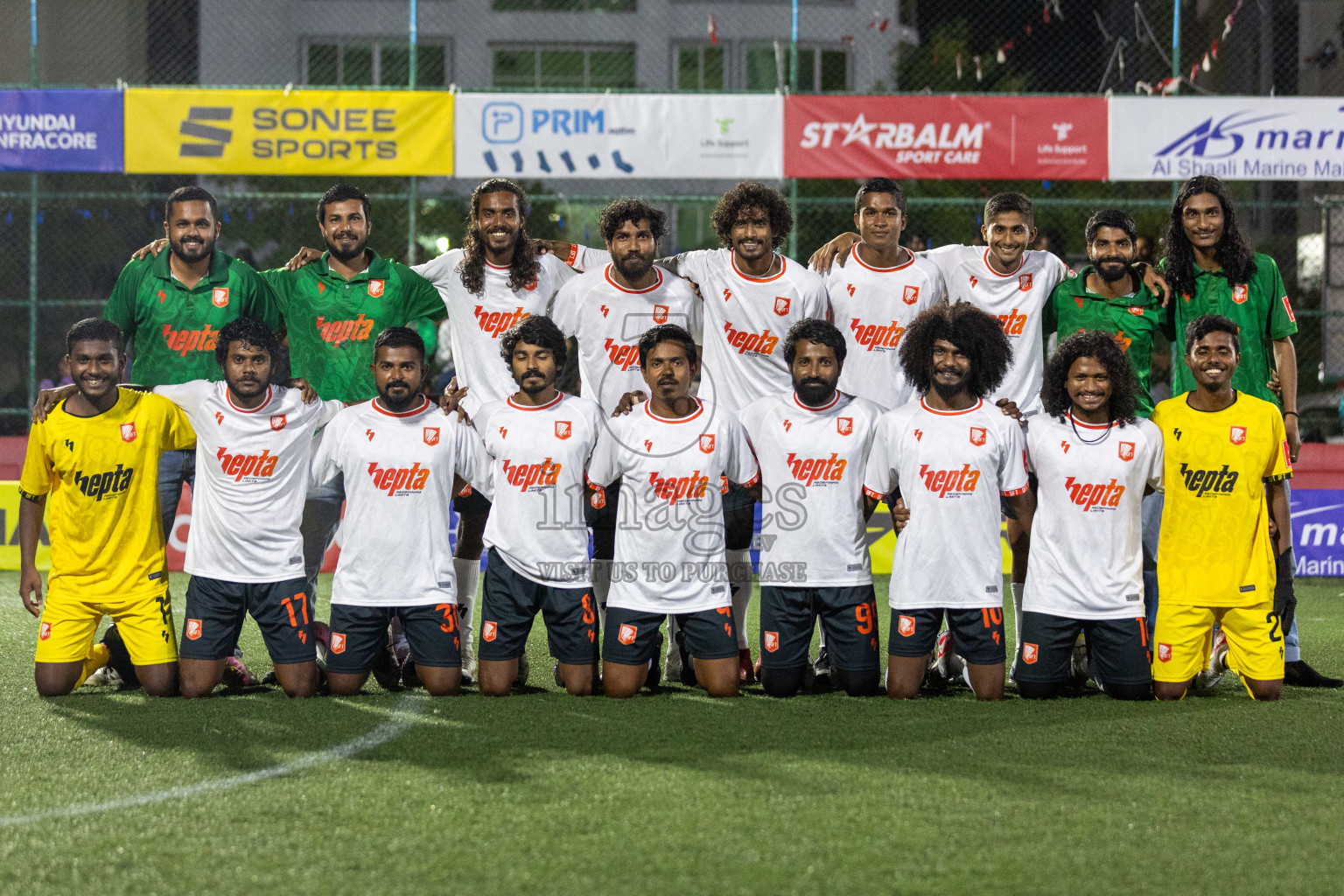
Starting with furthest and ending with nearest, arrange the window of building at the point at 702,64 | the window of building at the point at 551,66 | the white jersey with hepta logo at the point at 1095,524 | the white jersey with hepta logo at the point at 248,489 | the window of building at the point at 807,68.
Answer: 1. the window of building at the point at 702,64
2. the window of building at the point at 551,66
3. the window of building at the point at 807,68
4. the white jersey with hepta logo at the point at 248,489
5. the white jersey with hepta logo at the point at 1095,524

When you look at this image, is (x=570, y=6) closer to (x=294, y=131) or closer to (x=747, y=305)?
(x=294, y=131)

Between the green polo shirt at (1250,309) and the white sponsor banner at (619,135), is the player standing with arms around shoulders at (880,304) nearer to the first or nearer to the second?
the green polo shirt at (1250,309)

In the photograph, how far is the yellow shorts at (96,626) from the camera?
5.20 meters

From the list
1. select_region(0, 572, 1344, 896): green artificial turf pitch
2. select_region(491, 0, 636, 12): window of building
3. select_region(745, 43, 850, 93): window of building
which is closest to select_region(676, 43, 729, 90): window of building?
select_region(745, 43, 850, 93): window of building

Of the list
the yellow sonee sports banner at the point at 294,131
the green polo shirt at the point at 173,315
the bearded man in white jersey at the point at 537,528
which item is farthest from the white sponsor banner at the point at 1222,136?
the green polo shirt at the point at 173,315

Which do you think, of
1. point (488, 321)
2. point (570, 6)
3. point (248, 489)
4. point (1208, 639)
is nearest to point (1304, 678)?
point (1208, 639)

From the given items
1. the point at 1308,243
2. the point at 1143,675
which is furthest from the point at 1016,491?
the point at 1308,243

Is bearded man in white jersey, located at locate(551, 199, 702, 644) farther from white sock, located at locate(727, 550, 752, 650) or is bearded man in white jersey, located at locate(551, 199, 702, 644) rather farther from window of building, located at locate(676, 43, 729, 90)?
window of building, located at locate(676, 43, 729, 90)

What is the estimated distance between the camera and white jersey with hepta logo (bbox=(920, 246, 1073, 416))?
5.95 metres

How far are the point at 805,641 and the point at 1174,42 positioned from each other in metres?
8.36

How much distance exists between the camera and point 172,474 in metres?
5.66

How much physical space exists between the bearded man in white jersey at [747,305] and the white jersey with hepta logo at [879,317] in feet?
0.40

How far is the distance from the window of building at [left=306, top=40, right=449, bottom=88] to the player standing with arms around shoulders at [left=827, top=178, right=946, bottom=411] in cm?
1524

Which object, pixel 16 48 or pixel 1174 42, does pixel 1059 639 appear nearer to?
pixel 1174 42
